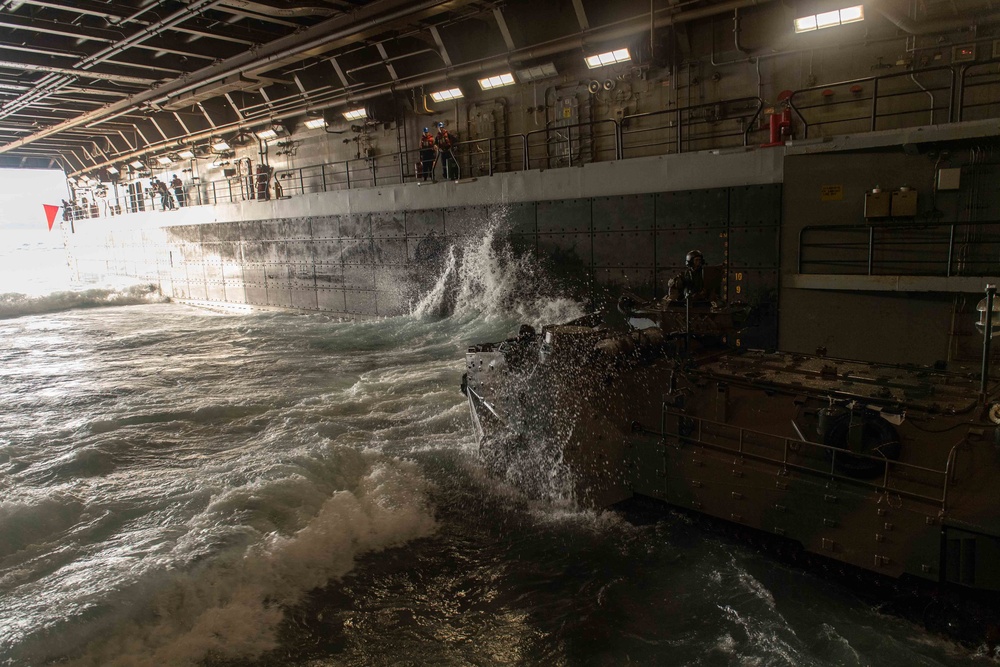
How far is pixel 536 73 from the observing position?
15219mm

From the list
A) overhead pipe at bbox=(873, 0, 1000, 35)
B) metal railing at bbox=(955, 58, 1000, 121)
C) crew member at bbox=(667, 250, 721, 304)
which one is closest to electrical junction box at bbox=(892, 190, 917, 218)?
metal railing at bbox=(955, 58, 1000, 121)

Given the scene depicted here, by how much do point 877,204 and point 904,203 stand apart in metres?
0.34

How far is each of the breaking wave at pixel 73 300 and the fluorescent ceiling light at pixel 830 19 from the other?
1099 inches

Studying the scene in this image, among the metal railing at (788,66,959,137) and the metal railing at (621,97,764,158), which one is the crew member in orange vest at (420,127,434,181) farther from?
the metal railing at (788,66,959,137)

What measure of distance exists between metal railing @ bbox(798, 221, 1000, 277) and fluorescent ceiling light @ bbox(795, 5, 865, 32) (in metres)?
3.84

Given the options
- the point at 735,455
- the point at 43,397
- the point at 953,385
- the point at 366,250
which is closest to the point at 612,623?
the point at 735,455

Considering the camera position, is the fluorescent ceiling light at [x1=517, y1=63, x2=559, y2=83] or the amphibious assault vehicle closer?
the amphibious assault vehicle

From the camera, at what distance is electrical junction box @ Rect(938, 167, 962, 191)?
29.6 ft

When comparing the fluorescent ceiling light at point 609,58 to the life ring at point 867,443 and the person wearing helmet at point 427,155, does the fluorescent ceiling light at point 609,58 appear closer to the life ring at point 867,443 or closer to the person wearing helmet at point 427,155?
the person wearing helmet at point 427,155

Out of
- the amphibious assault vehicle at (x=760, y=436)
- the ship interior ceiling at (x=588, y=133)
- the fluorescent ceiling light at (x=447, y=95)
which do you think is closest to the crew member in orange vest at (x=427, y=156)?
the ship interior ceiling at (x=588, y=133)

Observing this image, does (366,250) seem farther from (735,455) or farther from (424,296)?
(735,455)

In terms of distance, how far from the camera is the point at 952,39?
1020 cm

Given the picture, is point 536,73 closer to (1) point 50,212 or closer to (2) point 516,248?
(2) point 516,248

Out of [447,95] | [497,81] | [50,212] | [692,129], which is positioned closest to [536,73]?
[497,81]
